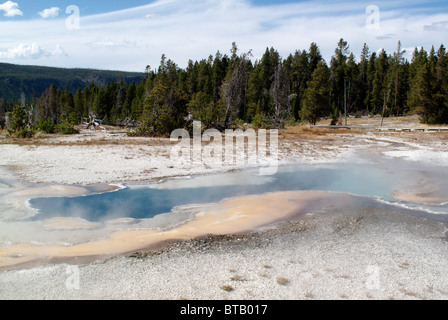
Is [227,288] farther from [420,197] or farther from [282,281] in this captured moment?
[420,197]

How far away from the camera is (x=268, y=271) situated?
A: 7.13 metres

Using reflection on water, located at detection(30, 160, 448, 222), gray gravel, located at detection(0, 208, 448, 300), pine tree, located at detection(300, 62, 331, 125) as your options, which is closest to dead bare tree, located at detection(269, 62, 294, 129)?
pine tree, located at detection(300, 62, 331, 125)

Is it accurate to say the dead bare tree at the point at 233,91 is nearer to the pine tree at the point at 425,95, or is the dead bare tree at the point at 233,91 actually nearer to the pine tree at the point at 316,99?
the pine tree at the point at 316,99

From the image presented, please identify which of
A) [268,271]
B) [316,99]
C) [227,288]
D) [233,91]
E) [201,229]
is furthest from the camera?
[316,99]

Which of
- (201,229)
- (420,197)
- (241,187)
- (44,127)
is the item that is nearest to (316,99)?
(44,127)

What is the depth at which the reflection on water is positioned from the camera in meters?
11.1

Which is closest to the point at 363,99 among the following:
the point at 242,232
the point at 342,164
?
the point at 342,164

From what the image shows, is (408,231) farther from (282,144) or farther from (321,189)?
(282,144)

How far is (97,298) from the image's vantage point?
6004mm

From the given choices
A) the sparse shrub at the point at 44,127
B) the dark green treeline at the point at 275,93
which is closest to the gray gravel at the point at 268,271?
the dark green treeline at the point at 275,93

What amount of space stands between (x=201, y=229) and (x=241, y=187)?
16.9 feet

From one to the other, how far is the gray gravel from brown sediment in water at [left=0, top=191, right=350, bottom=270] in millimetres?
492

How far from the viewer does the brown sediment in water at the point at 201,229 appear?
7707 mm
